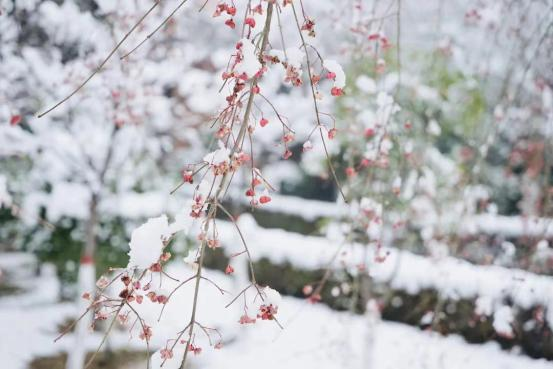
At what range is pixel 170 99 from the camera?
A: 20.9ft

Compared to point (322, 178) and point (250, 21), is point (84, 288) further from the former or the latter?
point (250, 21)

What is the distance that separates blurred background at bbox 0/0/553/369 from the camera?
3.34m

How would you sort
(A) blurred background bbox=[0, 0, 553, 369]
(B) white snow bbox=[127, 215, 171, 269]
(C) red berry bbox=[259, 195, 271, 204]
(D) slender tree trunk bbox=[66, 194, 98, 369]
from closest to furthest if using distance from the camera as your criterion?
(B) white snow bbox=[127, 215, 171, 269], (C) red berry bbox=[259, 195, 271, 204], (A) blurred background bbox=[0, 0, 553, 369], (D) slender tree trunk bbox=[66, 194, 98, 369]

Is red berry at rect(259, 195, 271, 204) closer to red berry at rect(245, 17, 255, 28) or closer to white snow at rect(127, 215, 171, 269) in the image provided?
white snow at rect(127, 215, 171, 269)

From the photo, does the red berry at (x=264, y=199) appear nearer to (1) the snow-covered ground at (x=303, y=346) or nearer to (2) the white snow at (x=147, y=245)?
(2) the white snow at (x=147, y=245)

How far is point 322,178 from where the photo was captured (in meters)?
6.06

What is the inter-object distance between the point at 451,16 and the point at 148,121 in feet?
19.3

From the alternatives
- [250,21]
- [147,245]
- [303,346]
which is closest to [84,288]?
[303,346]

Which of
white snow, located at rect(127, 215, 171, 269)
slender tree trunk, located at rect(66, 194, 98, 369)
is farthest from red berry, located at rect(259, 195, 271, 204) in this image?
slender tree trunk, located at rect(66, 194, 98, 369)

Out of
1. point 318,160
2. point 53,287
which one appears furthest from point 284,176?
point 53,287

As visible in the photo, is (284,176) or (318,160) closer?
(318,160)

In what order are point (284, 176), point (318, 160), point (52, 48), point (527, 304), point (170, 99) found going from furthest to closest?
point (284, 176), point (318, 160), point (170, 99), point (527, 304), point (52, 48)

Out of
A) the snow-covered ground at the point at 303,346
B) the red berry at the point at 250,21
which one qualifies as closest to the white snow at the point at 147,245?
the red berry at the point at 250,21

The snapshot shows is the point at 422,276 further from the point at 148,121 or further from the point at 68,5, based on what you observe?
the point at 68,5
